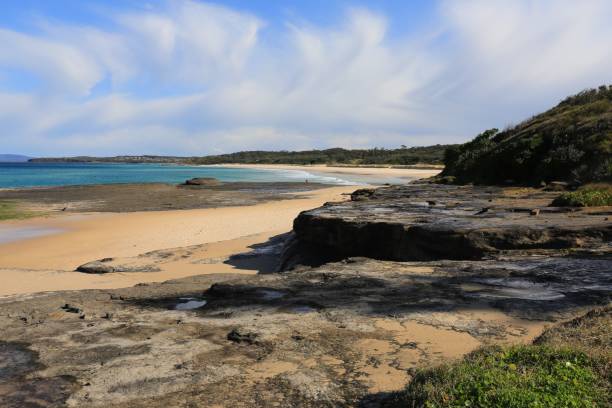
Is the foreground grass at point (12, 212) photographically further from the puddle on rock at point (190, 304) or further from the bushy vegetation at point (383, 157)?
the bushy vegetation at point (383, 157)

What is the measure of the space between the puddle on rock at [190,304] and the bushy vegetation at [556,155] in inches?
454

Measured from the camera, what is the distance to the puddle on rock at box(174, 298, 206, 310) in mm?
6328

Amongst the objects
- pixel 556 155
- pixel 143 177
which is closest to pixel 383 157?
pixel 143 177

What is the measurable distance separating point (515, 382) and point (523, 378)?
76 millimetres

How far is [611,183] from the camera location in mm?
12930

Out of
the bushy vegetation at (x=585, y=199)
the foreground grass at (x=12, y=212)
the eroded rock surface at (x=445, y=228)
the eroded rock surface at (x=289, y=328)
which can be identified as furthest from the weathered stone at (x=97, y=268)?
the foreground grass at (x=12, y=212)

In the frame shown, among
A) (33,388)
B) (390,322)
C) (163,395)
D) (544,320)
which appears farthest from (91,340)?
(544,320)

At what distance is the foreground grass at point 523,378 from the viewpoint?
9.59 ft

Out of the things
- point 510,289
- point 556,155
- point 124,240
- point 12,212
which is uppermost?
point 556,155

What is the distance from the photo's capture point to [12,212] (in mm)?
26328

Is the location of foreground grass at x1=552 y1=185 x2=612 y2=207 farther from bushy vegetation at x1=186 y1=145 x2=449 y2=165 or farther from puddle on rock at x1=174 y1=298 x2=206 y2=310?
bushy vegetation at x1=186 y1=145 x2=449 y2=165

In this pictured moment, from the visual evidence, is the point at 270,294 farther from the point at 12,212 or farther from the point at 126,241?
the point at 12,212

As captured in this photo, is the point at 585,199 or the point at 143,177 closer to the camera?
the point at 585,199

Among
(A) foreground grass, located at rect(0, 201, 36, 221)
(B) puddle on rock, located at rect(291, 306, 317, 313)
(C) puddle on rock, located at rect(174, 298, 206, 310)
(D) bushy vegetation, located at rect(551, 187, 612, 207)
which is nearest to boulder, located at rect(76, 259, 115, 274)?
(C) puddle on rock, located at rect(174, 298, 206, 310)
